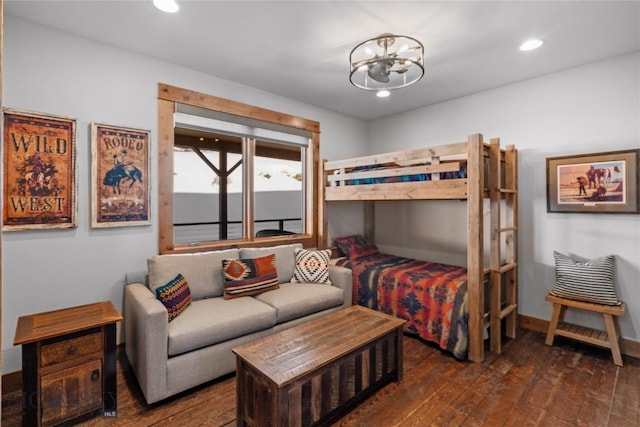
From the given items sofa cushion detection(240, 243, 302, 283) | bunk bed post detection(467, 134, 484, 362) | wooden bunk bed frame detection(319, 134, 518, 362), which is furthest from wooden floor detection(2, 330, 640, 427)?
sofa cushion detection(240, 243, 302, 283)

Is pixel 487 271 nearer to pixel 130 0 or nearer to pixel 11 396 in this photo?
pixel 130 0

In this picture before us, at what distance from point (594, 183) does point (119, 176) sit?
430 cm

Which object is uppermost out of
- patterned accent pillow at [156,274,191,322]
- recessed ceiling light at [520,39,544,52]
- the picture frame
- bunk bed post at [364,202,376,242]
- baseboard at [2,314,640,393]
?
recessed ceiling light at [520,39,544,52]

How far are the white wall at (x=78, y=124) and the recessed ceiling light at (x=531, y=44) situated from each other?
303 cm

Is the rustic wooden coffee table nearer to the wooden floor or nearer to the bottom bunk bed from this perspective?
the wooden floor

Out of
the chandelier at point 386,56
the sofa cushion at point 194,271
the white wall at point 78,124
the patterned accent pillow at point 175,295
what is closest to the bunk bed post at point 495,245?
the chandelier at point 386,56

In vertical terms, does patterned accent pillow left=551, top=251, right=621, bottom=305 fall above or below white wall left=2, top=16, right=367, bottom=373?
below

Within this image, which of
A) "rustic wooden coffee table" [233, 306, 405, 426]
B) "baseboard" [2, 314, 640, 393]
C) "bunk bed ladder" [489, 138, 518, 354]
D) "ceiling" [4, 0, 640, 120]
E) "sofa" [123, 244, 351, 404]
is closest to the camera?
"rustic wooden coffee table" [233, 306, 405, 426]

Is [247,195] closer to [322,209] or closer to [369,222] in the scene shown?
[322,209]

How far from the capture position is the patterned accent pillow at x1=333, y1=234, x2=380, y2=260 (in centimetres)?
439

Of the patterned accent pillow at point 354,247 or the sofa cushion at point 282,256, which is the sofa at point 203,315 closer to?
the sofa cushion at point 282,256

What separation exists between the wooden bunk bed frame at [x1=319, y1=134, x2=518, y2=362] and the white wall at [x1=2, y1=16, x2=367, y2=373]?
7.41 ft

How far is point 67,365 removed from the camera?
79.4 inches

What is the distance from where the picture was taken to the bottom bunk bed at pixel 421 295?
2.94 m
